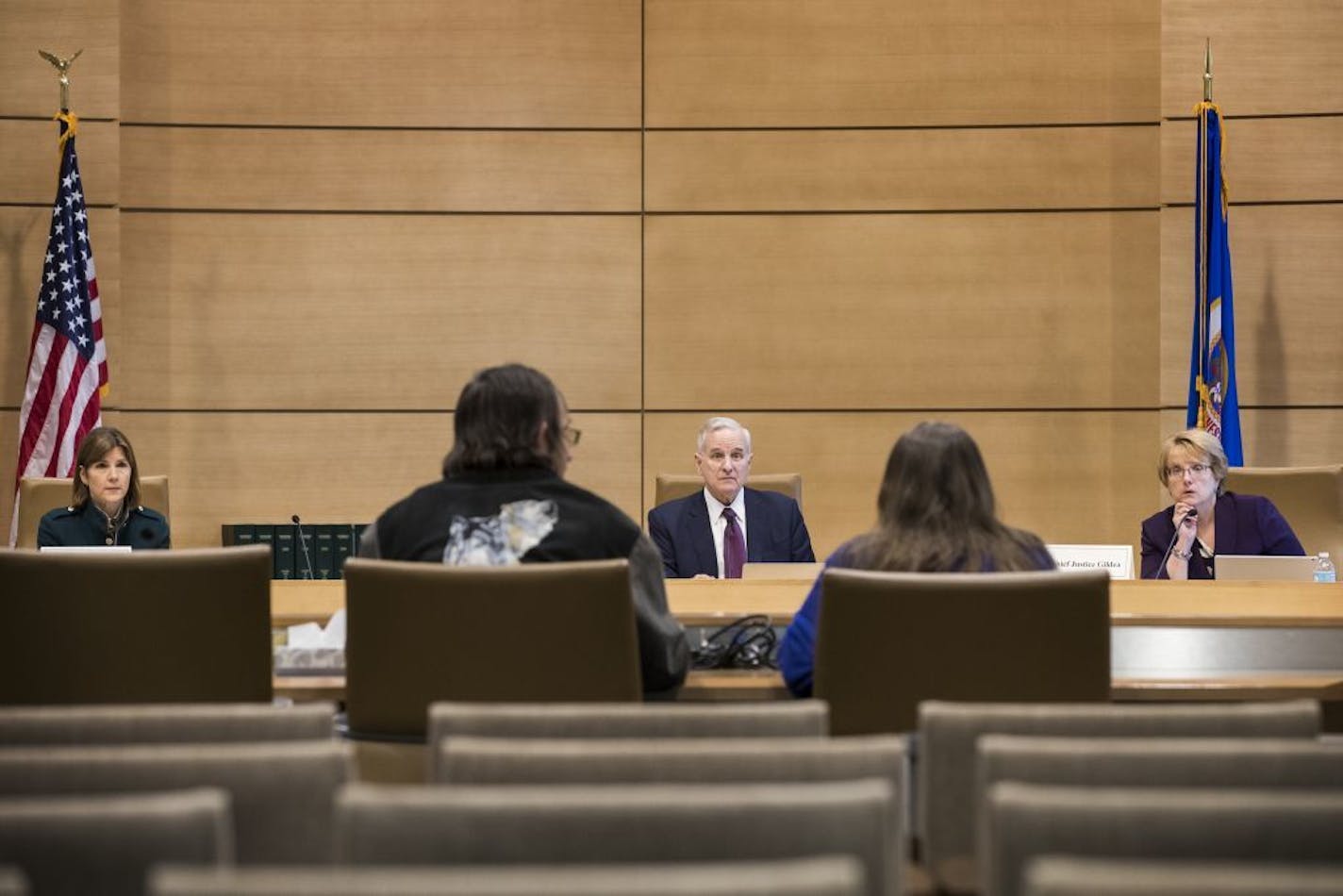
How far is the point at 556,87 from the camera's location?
721 centimetres

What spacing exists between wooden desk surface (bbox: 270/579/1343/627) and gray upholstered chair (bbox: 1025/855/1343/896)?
2188 millimetres

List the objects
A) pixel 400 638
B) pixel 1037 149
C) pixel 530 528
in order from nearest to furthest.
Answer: pixel 400 638
pixel 530 528
pixel 1037 149

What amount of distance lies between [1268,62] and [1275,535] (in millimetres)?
2706

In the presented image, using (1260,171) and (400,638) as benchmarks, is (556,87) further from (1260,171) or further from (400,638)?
(400,638)

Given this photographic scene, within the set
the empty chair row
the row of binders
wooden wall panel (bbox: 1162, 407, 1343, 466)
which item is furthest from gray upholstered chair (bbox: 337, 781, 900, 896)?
wooden wall panel (bbox: 1162, 407, 1343, 466)

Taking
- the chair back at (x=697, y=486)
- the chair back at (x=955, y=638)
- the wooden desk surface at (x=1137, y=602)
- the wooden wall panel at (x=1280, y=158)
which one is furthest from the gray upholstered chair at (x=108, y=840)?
the wooden wall panel at (x=1280, y=158)

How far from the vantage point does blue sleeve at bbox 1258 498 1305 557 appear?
16.6ft

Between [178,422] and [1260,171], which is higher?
[1260,171]

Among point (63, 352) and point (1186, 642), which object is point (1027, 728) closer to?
point (1186, 642)

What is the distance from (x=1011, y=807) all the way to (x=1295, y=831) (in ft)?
0.85

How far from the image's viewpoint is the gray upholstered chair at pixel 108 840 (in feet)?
4.48

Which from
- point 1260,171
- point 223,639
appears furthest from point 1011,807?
point 1260,171

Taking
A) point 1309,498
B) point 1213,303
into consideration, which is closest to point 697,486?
point 1309,498

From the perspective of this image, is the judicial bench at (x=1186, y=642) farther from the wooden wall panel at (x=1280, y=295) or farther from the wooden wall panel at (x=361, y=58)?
the wooden wall panel at (x=361, y=58)
